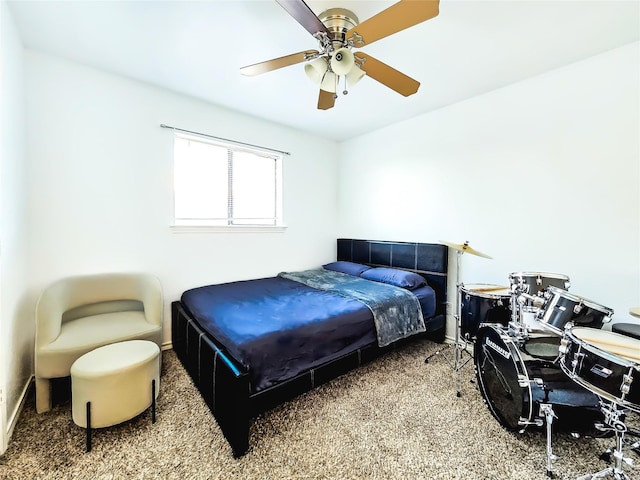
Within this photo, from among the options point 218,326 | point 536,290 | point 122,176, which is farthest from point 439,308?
point 122,176

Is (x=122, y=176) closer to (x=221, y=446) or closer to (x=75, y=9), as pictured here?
(x=75, y=9)

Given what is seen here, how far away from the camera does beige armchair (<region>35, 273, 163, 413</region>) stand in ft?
5.84

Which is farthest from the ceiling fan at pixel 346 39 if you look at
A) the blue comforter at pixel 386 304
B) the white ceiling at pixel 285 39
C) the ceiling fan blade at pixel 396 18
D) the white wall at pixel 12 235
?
the blue comforter at pixel 386 304

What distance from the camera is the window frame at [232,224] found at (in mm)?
2859


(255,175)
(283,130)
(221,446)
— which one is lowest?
(221,446)

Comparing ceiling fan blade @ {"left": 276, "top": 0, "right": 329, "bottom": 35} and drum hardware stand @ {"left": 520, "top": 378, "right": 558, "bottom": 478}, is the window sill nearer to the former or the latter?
ceiling fan blade @ {"left": 276, "top": 0, "right": 329, "bottom": 35}

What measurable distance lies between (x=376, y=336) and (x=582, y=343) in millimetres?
1334

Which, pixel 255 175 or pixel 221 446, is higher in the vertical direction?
pixel 255 175

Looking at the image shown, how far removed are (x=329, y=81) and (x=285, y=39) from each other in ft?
1.73

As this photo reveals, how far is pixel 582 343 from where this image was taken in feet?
4.00

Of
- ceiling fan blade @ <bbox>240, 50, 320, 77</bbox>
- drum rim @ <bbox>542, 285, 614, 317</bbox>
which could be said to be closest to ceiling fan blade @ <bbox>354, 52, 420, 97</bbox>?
ceiling fan blade @ <bbox>240, 50, 320, 77</bbox>

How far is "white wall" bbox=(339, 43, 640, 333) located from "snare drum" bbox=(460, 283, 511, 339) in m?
0.61

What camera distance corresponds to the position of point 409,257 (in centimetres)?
335

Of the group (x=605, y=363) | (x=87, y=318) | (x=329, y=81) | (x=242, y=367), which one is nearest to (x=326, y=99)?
(x=329, y=81)
